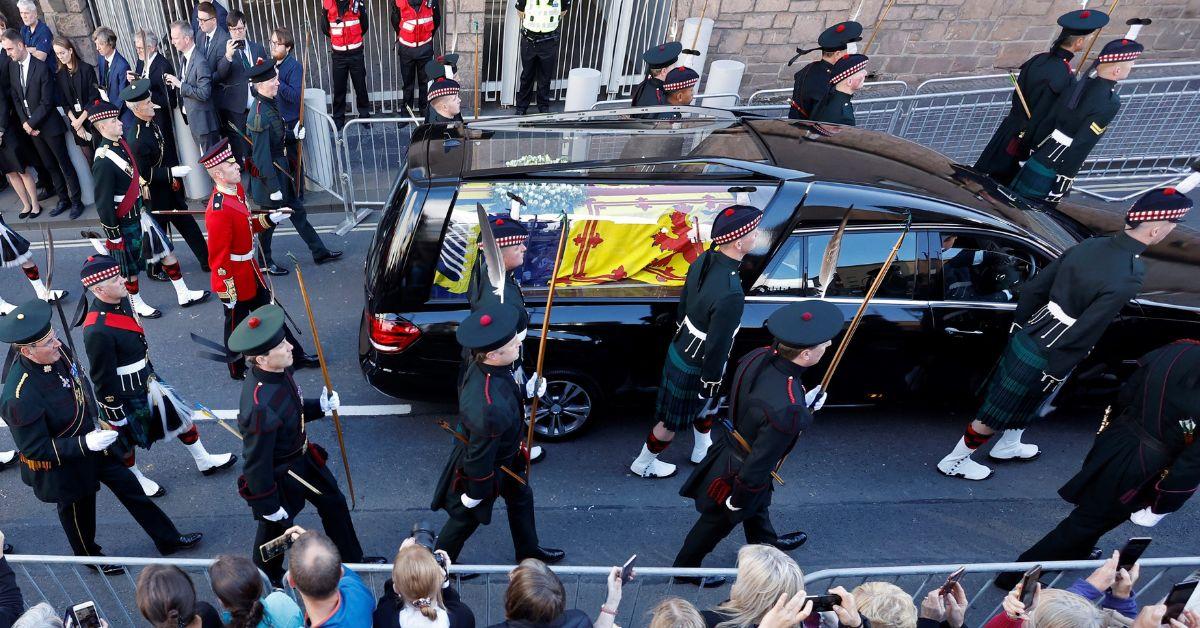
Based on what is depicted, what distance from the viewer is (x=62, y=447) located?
4.20 metres

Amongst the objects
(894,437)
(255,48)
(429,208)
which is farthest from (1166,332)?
(255,48)

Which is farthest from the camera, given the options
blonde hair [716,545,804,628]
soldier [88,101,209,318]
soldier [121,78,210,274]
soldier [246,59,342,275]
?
soldier [246,59,342,275]

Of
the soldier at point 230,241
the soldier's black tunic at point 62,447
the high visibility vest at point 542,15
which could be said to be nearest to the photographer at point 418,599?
the soldier's black tunic at point 62,447

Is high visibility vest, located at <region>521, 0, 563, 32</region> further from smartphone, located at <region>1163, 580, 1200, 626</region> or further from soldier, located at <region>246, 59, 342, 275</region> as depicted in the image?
smartphone, located at <region>1163, 580, 1200, 626</region>

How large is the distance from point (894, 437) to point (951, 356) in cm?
73

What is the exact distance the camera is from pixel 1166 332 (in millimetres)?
5363

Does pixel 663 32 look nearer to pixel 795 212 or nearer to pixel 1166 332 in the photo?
pixel 795 212

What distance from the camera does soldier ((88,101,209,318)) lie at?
6297 mm

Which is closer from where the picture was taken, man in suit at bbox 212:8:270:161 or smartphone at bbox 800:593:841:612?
smartphone at bbox 800:593:841:612

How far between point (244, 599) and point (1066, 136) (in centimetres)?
700

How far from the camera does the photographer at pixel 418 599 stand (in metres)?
3.07

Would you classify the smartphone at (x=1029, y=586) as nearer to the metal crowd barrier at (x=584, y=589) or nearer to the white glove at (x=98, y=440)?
the metal crowd barrier at (x=584, y=589)

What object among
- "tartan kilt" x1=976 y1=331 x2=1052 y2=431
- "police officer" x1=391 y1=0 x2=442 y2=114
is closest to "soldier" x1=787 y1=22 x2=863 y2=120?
"tartan kilt" x1=976 y1=331 x2=1052 y2=431

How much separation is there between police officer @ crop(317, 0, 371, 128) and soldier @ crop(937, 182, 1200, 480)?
7368 millimetres
